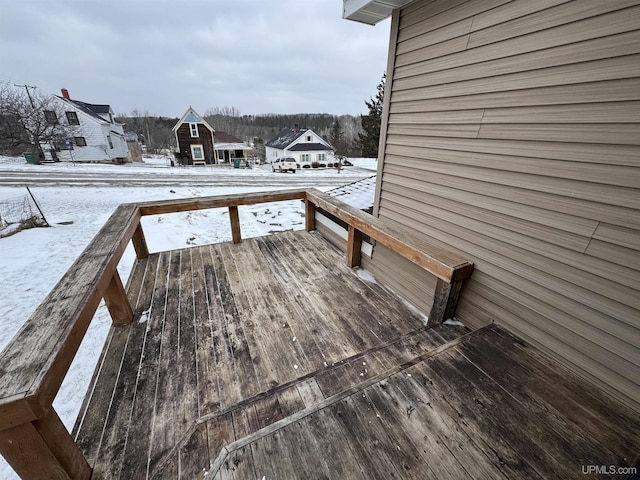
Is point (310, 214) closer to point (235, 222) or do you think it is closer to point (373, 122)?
point (235, 222)

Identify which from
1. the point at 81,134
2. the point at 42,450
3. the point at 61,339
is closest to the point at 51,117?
the point at 81,134

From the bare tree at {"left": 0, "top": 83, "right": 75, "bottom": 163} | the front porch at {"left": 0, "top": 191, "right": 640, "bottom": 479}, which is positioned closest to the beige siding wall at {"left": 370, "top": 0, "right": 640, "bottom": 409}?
the front porch at {"left": 0, "top": 191, "right": 640, "bottom": 479}

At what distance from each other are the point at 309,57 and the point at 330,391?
184 ft

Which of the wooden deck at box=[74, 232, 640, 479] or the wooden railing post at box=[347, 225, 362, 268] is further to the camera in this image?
the wooden railing post at box=[347, 225, 362, 268]

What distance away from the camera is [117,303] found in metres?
2.19

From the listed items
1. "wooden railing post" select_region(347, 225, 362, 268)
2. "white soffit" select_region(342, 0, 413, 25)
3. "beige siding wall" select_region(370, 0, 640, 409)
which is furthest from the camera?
"wooden railing post" select_region(347, 225, 362, 268)

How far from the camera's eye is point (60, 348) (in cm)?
111

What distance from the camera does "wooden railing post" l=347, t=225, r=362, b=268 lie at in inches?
121

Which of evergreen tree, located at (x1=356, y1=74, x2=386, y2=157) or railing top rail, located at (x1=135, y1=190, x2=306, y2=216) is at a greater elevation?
evergreen tree, located at (x1=356, y1=74, x2=386, y2=157)

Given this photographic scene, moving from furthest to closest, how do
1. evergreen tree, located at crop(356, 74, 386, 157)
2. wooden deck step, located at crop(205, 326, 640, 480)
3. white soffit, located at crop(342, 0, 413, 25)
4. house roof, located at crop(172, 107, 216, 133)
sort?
house roof, located at crop(172, 107, 216, 133)
evergreen tree, located at crop(356, 74, 386, 157)
white soffit, located at crop(342, 0, 413, 25)
wooden deck step, located at crop(205, 326, 640, 480)

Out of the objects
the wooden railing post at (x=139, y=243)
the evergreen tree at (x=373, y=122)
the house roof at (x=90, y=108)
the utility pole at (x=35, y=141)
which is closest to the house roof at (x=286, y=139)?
the evergreen tree at (x=373, y=122)

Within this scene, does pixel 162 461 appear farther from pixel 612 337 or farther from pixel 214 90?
pixel 214 90

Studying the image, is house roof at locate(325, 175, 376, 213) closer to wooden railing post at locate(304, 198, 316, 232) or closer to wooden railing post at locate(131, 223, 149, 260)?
wooden railing post at locate(304, 198, 316, 232)

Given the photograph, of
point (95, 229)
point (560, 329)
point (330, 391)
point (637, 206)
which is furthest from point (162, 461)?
point (95, 229)
